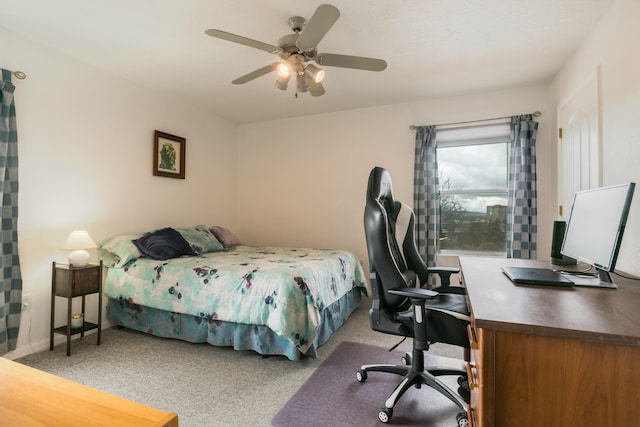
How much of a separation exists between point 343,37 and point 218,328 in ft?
8.27

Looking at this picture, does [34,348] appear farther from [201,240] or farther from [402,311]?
[402,311]

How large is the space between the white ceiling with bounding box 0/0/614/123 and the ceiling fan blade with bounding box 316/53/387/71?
1.02 feet

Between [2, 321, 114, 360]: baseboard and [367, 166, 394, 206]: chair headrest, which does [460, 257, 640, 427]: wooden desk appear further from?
[2, 321, 114, 360]: baseboard

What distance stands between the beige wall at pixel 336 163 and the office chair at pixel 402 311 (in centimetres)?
203

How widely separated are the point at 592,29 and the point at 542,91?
1121 mm

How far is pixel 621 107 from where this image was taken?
1856 millimetres

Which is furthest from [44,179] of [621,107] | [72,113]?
[621,107]

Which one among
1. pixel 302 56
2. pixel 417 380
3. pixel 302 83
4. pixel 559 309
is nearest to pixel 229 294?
pixel 417 380

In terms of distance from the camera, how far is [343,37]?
7.92 feet

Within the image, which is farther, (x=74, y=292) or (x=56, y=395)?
(x=74, y=292)

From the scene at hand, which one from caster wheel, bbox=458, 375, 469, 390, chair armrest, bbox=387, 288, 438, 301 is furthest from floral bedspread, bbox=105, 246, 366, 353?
caster wheel, bbox=458, 375, 469, 390

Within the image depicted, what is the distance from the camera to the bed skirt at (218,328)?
2430 millimetres

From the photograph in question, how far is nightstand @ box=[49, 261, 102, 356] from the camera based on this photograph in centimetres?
246

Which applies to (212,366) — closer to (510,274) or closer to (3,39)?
(510,274)
